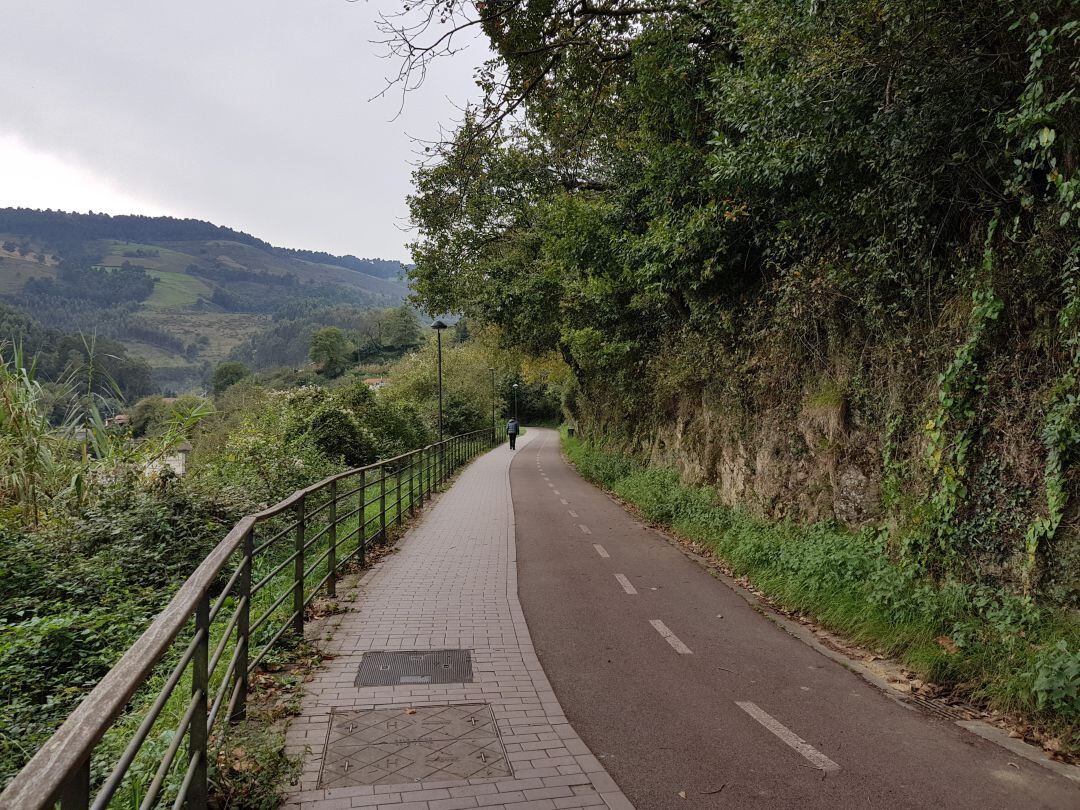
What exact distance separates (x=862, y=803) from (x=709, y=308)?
354 inches

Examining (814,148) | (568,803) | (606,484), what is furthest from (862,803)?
(606,484)

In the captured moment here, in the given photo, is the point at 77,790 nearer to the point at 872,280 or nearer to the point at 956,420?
the point at 956,420

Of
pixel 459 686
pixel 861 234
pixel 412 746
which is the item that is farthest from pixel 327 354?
pixel 412 746

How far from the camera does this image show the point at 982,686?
4.68 metres

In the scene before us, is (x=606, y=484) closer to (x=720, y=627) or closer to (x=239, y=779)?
(x=720, y=627)

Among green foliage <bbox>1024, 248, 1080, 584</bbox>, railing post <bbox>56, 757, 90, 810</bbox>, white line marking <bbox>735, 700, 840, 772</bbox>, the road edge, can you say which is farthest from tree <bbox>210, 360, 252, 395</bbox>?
railing post <bbox>56, 757, 90, 810</bbox>

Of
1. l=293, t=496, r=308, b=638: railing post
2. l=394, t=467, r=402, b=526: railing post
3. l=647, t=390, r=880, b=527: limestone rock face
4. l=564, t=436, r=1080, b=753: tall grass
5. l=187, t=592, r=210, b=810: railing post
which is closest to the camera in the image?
l=187, t=592, r=210, b=810: railing post

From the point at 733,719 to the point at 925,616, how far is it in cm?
235

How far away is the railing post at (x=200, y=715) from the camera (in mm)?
2705

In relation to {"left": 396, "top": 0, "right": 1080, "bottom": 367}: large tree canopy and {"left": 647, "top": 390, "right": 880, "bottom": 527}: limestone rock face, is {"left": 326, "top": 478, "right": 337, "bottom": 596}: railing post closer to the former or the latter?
{"left": 396, "top": 0, "right": 1080, "bottom": 367}: large tree canopy

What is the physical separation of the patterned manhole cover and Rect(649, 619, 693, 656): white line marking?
206cm

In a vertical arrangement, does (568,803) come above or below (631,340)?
below

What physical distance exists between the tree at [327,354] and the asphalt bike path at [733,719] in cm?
11795

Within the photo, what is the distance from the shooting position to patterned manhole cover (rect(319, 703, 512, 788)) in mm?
3432
